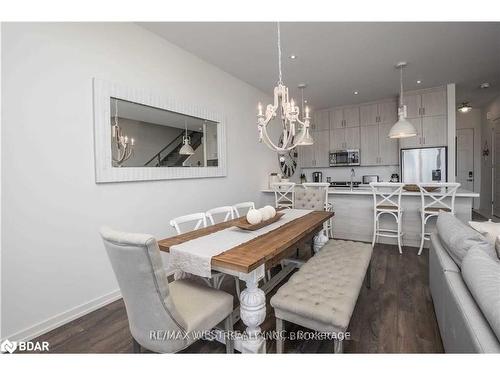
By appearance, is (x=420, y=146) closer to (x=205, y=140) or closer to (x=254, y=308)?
(x=205, y=140)

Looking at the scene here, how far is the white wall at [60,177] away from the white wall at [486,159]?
23.2 feet

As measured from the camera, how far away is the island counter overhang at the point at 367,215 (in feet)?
11.5

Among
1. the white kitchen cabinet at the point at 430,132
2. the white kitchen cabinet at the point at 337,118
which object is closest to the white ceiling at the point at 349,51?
the white kitchen cabinet at the point at 430,132

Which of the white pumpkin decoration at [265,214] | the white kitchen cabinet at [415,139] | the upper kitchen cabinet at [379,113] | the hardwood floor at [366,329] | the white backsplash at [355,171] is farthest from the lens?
the white backsplash at [355,171]

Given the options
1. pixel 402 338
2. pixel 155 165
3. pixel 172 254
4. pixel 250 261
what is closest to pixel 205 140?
pixel 155 165

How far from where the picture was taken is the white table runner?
4.67 feet

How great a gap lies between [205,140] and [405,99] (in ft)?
14.1

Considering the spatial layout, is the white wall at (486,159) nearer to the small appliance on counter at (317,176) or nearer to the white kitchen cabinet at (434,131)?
the white kitchen cabinet at (434,131)

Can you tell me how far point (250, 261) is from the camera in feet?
4.36

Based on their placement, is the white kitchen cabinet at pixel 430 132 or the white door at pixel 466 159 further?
the white door at pixel 466 159

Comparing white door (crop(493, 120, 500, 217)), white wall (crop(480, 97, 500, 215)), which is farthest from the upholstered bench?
white wall (crop(480, 97, 500, 215))

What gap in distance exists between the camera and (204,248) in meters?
1.56

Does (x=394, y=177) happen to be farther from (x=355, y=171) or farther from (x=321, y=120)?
(x=321, y=120)

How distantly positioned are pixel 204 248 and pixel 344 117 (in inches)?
216
